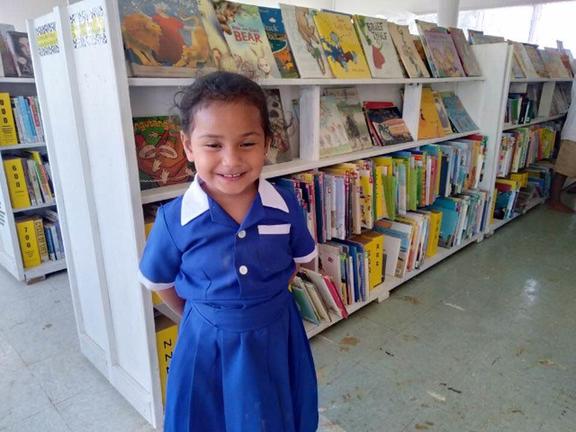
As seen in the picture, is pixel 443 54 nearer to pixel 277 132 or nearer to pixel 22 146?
pixel 277 132

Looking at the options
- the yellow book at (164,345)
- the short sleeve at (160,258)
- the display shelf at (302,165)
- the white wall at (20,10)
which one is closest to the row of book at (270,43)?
the display shelf at (302,165)

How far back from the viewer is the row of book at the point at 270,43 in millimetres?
1368

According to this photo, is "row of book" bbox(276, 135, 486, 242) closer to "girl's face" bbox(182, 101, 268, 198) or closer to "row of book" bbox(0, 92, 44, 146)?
"girl's face" bbox(182, 101, 268, 198)

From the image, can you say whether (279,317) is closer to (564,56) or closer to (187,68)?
(187,68)

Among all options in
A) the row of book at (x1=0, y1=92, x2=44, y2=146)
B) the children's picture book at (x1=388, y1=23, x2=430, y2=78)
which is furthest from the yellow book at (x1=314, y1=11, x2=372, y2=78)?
the row of book at (x1=0, y1=92, x2=44, y2=146)

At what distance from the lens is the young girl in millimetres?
892

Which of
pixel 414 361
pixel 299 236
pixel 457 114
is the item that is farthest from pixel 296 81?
pixel 457 114

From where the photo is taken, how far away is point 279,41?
5.97ft

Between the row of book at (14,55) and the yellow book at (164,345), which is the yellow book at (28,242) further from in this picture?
the yellow book at (164,345)

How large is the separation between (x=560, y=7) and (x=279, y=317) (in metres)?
5.40

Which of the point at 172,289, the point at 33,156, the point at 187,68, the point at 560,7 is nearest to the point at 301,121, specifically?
the point at 187,68

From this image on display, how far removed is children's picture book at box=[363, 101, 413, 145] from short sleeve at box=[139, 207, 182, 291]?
1.69m

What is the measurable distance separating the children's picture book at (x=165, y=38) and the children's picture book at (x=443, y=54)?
171 centimetres

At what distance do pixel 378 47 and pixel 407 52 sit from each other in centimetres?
28
